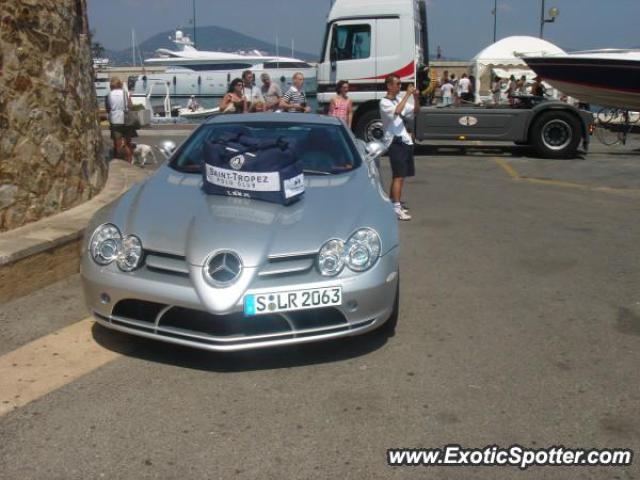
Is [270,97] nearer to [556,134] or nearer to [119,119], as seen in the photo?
[119,119]

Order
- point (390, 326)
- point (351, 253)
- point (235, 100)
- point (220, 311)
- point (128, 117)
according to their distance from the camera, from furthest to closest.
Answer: point (235, 100) → point (128, 117) → point (390, 326) → point (351, 253) → point (220, 311)

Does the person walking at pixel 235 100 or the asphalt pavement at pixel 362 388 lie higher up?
the person walking at pixel 235 100

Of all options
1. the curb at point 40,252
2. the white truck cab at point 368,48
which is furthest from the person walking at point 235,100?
the curb at point 40,252

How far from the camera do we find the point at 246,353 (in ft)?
13.2

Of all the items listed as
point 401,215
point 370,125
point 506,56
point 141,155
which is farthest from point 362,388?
point 506,56

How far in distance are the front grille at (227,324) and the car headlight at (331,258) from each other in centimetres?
21

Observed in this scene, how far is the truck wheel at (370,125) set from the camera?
14367 millimetres

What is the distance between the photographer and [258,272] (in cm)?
365

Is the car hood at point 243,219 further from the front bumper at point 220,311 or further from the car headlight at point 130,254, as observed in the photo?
the front bumper at point 220,311

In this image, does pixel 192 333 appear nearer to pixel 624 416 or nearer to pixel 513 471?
pixel 513 471

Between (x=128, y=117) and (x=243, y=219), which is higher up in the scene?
(x=128, y=117)

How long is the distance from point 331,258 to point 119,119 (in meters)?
8.76

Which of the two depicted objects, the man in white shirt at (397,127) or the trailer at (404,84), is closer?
the man in white shirt at (397,127)

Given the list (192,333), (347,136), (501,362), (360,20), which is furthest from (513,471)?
(360,20)
